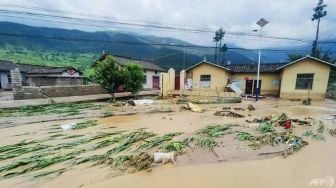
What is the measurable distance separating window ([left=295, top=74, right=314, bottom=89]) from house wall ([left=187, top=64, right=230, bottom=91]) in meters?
6.41

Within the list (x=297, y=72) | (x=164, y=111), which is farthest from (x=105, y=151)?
(x=297, y=72)

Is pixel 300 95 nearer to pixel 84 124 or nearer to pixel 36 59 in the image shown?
pixel 84 124

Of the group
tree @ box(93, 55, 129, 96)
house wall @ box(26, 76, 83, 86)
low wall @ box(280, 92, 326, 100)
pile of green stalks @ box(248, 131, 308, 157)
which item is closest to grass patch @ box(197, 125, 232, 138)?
pile of green stalks @ box(248, 131, 308, 157)

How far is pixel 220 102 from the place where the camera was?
15.0 metres

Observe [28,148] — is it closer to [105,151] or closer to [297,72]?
[105,151]

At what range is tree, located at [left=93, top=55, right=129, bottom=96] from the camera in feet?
42.8

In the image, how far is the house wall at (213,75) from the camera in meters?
20.7

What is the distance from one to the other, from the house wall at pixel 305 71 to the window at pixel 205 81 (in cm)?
698

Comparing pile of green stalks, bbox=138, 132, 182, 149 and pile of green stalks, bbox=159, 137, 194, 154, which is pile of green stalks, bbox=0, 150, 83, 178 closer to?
pile of green stalks, bbox=138, 132, 182, 149

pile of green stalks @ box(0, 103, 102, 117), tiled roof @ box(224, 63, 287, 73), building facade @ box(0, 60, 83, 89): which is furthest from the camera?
tiled roof @ box(224, 63, 287, 73)

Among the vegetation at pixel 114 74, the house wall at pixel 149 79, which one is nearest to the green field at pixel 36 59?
the house wall at pixel 149 79

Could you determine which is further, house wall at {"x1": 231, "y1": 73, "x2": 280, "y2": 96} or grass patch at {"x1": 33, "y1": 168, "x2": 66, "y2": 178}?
house wall at {"x1": 231, "y1": 73, "x2": 280, "y2": 96}

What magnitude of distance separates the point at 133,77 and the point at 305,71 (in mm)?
15062

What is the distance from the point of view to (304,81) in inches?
693
